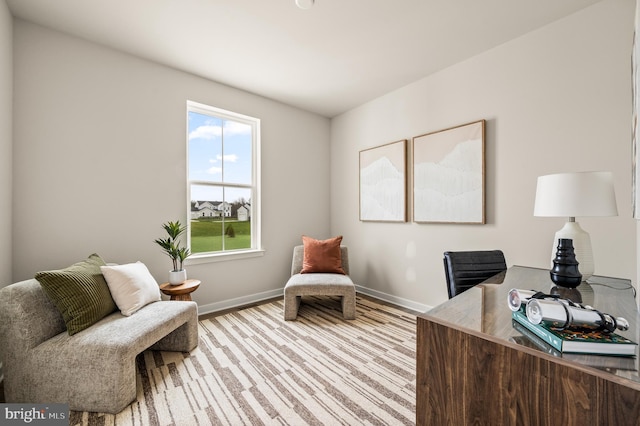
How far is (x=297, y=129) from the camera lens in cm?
394

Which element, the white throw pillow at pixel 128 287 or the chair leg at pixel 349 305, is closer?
the white throw pillow at pixel 128 287

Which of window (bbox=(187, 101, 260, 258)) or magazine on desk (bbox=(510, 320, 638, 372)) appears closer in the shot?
magazine on desk (bbox=(510, 320, 638, 372))

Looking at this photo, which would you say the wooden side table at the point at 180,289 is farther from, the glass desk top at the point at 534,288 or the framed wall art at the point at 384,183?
the framed wall art at the point at 384,183

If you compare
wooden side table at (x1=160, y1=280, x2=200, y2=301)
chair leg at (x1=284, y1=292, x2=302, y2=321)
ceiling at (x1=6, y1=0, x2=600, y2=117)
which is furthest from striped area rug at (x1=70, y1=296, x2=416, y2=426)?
ceiling at (x1=6, y1=0, x2=600, y2=117)

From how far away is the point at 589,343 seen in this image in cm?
78

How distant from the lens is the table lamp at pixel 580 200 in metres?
1.45

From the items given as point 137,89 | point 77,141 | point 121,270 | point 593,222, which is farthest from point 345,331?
point 137,89

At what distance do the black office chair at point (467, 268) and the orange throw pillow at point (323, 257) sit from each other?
5.17 ft

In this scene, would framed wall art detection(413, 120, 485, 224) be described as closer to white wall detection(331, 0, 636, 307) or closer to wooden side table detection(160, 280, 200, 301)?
white wall detection(331, 0, 636, 307)

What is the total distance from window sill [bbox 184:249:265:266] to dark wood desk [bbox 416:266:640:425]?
262cm

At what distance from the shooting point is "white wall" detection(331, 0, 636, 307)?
1927 mm

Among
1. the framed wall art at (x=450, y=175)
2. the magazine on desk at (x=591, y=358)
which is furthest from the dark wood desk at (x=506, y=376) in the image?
the framed wall art at (x=450, y=175)

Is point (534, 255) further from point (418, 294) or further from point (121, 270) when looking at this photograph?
point (121, 270)

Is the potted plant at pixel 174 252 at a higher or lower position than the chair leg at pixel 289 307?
higher
